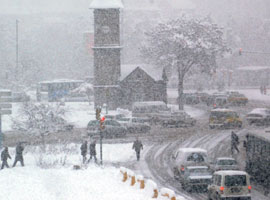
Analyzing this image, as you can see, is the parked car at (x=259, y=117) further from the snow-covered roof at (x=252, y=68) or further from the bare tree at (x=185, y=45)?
the snow-covered roof at (x=252, y=68)

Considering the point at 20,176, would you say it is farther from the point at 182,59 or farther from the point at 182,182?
the point at 182,59

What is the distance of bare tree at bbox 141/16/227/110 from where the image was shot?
61.3 meters

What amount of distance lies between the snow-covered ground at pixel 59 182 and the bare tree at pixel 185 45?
1207 inches

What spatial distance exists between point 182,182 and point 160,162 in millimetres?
7261

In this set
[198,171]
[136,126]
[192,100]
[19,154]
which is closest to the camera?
[198,171]

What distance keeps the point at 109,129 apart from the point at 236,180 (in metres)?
21.6

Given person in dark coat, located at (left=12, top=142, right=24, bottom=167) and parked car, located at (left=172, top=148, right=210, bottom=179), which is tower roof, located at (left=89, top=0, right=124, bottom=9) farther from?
parked car, located at (left=172, top=148, right=210, bottom=179)

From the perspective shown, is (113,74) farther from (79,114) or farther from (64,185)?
(64,185)

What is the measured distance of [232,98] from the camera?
65.6m

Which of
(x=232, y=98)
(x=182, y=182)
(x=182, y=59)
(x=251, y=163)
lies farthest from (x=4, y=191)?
(x=232, y=98)

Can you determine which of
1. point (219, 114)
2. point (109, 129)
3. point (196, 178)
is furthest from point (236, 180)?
point (219, 114)

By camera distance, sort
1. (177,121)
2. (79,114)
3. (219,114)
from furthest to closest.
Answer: (79,114) → (177,121) → (219,114)

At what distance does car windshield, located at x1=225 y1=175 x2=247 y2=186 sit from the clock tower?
134 feet

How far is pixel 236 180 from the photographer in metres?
21.0
